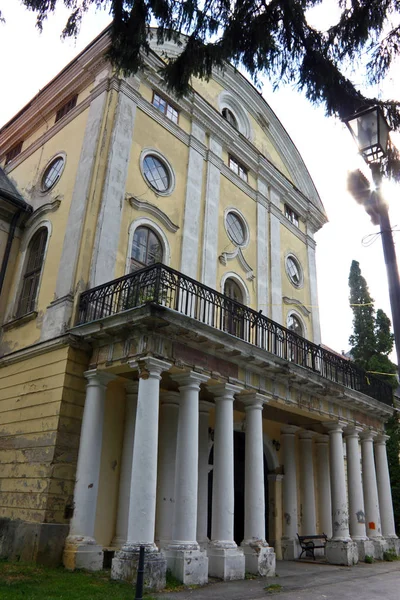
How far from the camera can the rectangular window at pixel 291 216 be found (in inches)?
810

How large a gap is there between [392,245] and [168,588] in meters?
6.88

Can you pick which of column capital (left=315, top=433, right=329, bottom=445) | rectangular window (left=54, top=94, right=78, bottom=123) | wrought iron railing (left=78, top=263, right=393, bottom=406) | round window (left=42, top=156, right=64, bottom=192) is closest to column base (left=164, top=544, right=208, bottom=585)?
wrought iron railing (left=78, top=263, right=393, bottom=406)

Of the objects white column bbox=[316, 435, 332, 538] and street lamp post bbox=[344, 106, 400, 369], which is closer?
street lamp post bbox=[344, 106, 400, 369]

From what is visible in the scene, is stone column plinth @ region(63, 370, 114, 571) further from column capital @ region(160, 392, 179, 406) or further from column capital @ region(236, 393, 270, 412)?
column capital @ region(236, 393, 270, 412)

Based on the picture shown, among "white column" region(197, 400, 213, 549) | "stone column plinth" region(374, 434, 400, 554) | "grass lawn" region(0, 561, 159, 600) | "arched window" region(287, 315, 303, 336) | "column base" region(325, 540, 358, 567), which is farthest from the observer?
"arched window" region(287, 315, 303, 336)

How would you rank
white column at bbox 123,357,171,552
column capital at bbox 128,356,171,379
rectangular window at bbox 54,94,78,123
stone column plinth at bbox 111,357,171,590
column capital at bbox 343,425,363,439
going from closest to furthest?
stone column plinth at bbox 111,357,171,590 < white column at bbox 123,357,171,552 < column capital at bbox 128,356,171,379 < rectangular window at bbox 54,94,78,123 < column capital at bbox 343,425,363,439

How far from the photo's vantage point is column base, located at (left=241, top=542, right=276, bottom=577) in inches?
426

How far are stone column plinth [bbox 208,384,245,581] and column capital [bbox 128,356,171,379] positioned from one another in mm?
2100

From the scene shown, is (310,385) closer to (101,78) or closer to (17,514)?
(17,514)

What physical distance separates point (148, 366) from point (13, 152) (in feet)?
38.5

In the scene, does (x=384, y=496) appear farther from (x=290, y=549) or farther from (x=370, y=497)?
(x=290, y=549)

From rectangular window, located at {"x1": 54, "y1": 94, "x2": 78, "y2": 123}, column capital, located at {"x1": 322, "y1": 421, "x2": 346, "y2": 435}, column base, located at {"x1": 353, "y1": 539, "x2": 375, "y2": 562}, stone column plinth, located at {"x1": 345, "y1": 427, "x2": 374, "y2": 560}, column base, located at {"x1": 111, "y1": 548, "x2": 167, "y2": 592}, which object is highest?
rectangular window, located at {"x1": 54, "y1": 94, "x2": 78, "y2": 123}

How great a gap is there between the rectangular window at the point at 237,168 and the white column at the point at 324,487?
9565 mm

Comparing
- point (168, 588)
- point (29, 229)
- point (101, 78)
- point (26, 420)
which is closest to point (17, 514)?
point (26, 420)
